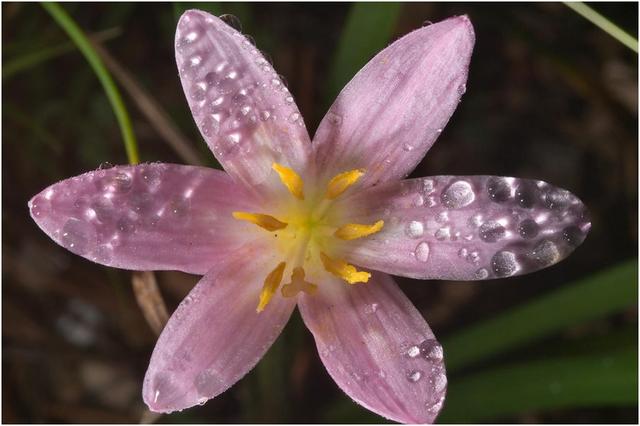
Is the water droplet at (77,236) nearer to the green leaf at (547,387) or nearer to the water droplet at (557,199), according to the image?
the water droplet at (557,199)

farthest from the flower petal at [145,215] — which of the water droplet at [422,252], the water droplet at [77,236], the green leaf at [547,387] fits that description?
the green leaf at [547,387]

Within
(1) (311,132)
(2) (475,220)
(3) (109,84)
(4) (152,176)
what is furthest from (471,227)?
(1) (311,132)

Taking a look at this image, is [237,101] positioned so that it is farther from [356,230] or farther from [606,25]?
[606,25]

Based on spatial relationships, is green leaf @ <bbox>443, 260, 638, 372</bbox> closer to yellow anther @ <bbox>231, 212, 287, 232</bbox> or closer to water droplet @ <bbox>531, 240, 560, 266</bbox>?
water droplet @ <bbox>531, 240, 560, 266</bbox>

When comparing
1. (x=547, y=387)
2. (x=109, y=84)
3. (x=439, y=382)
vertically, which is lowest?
(x=547, y=387)

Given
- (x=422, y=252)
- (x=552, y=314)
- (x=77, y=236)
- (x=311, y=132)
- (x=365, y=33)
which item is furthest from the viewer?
(x=311, y=132)

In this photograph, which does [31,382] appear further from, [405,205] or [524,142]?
[524,142]

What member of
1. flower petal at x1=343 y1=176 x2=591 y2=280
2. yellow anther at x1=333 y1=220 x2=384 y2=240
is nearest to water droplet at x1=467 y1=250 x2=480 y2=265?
flower petal at x1=343 y1=176 x2=591 y2=280

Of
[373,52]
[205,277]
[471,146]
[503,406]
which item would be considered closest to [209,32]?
[205,277]
